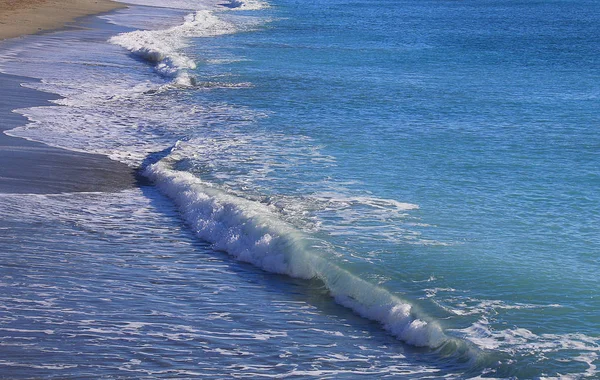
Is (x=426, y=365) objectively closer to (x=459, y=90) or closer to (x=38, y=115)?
(x=38, y=115)

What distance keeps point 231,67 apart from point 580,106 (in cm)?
1072

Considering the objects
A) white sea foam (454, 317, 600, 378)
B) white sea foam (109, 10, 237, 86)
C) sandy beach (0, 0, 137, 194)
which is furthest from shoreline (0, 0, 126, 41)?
white sea foam (454, 317, 600, 378)

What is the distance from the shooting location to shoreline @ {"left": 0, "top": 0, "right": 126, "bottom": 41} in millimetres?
33250

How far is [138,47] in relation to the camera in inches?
1182

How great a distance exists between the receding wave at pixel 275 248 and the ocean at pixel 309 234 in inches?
1.1

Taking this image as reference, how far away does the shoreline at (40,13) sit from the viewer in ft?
109

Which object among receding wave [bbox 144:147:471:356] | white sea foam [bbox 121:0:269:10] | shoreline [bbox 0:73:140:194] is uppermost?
white sea foam [bbox 121:0:269:10]

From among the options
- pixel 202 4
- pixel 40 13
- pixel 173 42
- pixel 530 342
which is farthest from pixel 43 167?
pixel 202 4

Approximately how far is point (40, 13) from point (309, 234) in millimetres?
32674

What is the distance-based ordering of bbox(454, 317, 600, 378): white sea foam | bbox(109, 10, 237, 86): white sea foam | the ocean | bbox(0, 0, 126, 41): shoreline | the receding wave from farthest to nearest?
bbox(0, 0, 126, 41): shoreline
bbox(109, 10, 237, 86): white sea foam
the receding wave
the ocean
bbox(454, 317, 600, 378): white sea foam

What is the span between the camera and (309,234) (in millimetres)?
10102

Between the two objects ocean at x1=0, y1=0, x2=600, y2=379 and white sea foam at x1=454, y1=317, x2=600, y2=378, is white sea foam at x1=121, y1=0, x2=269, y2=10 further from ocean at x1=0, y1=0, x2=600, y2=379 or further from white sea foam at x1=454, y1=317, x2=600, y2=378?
white sea foam at x1=454, y1=317, x2=600, y2=378

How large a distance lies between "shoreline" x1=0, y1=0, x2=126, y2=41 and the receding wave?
19940mm

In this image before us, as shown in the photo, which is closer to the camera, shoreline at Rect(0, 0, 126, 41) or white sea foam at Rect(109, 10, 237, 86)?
white sea foam at Rect(109, 10, 237, 86)
